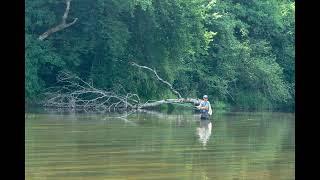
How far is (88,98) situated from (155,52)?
507cm

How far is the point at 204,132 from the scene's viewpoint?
67.0ft

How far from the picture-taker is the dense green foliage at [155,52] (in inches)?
1502

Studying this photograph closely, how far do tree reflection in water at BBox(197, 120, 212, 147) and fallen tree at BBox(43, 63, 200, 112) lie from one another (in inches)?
346

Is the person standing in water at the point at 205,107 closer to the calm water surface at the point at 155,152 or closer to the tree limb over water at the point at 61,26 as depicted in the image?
the calm water surface at the point at 155,152

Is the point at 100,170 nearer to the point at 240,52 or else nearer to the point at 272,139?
the point at 272,139

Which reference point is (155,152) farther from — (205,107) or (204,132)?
(205,107)

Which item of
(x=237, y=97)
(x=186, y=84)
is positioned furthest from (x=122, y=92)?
(x=237, y=97)

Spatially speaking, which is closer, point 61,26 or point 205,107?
point 205,107

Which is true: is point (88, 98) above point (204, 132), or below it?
above

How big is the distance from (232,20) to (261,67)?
136 inches

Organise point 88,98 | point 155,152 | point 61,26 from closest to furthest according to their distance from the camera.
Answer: point 155,152 < point 88,98 < point 61,26

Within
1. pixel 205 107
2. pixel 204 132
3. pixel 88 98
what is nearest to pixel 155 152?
pixel 204 132

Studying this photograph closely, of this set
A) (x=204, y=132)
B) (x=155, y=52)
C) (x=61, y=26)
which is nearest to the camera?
(x=204, y=132)

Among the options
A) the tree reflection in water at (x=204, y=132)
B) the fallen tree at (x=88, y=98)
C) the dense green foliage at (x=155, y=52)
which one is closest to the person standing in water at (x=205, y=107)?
the tree reflection in water at (x=204, y=132)
